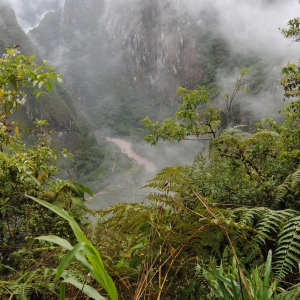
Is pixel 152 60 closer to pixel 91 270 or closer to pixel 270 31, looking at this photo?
pixel 270 31

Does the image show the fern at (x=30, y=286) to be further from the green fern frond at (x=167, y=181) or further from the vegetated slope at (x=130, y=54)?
the vegetated slope at (x=130, y=54)

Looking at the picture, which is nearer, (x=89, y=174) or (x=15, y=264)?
(x=15, y=264)

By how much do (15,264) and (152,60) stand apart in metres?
99.6

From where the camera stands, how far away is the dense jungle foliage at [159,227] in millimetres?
1000

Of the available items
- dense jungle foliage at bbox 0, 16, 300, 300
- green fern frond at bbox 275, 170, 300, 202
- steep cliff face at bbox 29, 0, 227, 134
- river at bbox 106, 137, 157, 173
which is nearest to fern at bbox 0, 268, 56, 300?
dense jungle foliage at bbox 0, 16, 300, 300

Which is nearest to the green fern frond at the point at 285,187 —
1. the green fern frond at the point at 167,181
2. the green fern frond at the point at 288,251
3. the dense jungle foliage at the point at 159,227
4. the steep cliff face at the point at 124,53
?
the dense jungle foliage at the point at 159,227

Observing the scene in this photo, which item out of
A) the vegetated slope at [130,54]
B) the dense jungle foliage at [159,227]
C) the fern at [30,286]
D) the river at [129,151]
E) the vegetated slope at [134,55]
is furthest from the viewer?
the vegetated slope at [130,54]

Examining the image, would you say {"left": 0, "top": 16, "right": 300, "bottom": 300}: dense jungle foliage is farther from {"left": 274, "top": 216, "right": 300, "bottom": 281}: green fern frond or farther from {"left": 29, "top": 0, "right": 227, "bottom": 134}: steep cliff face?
{"left": 29, "top": 0, "right": 227, "bottom": 134}: steep cliff face

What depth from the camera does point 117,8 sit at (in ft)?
392

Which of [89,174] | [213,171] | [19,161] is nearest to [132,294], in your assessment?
[19,161]

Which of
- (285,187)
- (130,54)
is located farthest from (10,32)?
(285,187)

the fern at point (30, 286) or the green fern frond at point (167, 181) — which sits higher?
the green fern frond at point (167, 181)

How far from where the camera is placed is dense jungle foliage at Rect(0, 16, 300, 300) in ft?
3.28

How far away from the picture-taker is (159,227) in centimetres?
108
